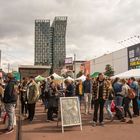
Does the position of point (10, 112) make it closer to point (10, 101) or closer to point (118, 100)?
point (10, 101)

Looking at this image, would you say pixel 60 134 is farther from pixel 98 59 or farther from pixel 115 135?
pixel 98 59

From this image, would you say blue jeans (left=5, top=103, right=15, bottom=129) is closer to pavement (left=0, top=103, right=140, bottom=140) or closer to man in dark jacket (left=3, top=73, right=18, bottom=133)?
man in dark jacket (left=3, top=73, right=18, bottom=133)

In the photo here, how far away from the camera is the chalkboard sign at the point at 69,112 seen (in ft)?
39.5

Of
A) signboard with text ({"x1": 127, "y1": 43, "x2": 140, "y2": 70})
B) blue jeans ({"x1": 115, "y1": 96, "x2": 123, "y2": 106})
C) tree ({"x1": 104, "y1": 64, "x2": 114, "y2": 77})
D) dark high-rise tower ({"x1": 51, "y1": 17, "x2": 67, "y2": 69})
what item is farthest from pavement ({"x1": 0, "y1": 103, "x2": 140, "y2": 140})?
dark high-rise tower ({"x1": 51, "y1": 17, "x2": 67, "y2": 69})

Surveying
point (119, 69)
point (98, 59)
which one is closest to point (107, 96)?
point (119, 69)

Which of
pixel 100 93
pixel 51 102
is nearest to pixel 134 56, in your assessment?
pixel 51 102

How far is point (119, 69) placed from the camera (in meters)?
50.7

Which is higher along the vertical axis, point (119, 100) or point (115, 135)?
point (119, 100)

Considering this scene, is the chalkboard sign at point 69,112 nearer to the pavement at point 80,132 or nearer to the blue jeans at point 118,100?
the pavement at point 80,132

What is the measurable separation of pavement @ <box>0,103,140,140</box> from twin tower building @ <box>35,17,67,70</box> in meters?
107

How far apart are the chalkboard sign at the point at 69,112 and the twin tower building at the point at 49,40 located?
108 meters

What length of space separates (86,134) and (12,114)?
98.9 inches

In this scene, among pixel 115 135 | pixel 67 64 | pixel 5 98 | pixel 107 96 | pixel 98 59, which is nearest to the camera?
pixel 115 135

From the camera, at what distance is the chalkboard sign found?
474 inches
